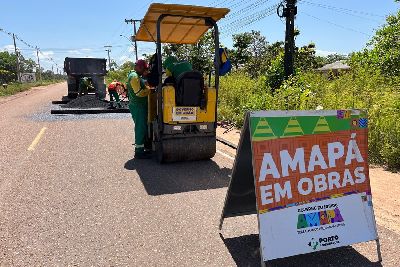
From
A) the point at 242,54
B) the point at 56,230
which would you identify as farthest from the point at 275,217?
the point at 242,54

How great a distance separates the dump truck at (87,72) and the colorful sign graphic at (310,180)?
59.6ft

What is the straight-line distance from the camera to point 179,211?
428 centimetres

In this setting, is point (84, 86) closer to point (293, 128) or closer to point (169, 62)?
point (169, 62)

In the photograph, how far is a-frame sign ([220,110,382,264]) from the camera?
2.99 m

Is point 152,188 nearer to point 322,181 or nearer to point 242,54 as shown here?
point 322,181

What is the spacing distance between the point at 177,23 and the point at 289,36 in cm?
892

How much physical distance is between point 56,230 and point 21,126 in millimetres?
8474

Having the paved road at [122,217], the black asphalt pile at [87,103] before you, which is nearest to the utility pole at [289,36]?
the black asphalt pile at [87,103]

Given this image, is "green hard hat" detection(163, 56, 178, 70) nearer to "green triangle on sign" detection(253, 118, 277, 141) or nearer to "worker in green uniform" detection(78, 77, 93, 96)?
"green triangle on sign" detection(253, 118, 277, 141)

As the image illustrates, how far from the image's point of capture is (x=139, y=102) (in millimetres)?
6754

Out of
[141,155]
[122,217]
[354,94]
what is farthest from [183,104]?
[354,94]

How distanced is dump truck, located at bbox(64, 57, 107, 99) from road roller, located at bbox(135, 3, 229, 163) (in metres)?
14.4

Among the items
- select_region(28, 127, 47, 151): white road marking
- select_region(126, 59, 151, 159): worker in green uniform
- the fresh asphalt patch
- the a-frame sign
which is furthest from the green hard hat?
the fresh asphalt patch

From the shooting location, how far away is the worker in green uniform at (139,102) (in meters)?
6.56
